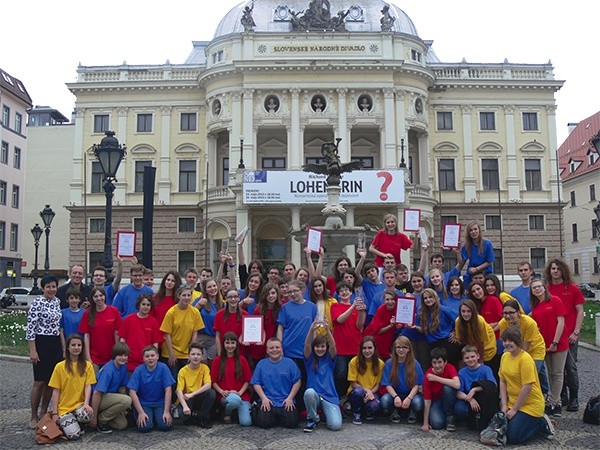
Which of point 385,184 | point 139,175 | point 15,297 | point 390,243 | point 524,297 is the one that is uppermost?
point 139,175

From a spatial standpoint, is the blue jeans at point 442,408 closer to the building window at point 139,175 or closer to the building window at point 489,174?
the building window at point 489,174

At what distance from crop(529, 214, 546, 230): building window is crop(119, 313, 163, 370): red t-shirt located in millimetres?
36902

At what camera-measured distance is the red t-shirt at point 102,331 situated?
9148mm

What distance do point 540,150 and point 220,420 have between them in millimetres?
38237

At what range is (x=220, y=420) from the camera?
9.22 meters

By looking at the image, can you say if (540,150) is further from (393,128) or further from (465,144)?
(393,128)

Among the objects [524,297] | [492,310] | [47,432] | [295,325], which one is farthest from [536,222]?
[47,432]

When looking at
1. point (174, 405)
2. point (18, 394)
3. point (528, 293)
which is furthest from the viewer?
point (18, 394)

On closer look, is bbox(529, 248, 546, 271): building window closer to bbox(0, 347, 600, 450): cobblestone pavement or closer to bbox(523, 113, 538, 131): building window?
bbox(523, 113, 538, 131): building window

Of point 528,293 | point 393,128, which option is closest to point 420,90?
point 393,128

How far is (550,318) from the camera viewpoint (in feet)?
30.5

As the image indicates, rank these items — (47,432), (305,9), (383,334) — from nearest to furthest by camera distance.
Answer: (47,432)
(383,334)
(305,9)

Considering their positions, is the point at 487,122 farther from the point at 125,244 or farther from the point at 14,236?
the point at 14,236

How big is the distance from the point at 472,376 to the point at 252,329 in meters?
2.99
